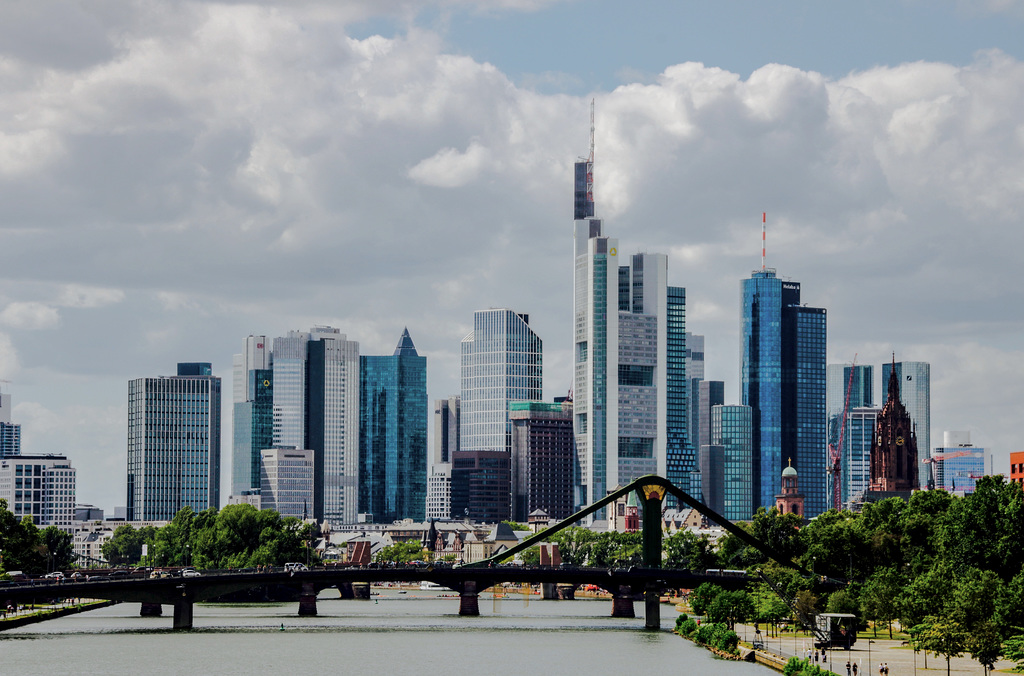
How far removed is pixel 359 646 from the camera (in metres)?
120

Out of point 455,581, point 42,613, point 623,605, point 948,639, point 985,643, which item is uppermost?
point 948,639

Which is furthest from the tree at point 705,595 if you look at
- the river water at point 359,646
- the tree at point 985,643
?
the tree at point 985,643

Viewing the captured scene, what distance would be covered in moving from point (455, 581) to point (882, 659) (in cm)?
5843

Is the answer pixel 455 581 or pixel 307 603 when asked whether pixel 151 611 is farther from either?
pixel 455 581

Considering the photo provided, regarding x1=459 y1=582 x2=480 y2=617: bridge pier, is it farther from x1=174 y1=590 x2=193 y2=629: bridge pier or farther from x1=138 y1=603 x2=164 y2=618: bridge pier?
x1=138 y1=603 x2=164 y2=618: bridge pier

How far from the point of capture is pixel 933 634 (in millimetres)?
90750

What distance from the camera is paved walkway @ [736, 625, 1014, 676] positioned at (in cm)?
9375

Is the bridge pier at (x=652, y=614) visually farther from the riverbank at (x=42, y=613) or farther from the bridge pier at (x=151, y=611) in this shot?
the riverbank at (x=42, y=613)

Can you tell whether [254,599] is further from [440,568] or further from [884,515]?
[884,515]

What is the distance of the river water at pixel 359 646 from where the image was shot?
103938mm

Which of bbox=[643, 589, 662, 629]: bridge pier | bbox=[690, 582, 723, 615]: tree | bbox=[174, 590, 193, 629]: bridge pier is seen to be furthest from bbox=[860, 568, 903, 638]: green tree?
bbox=[174, 590, 193, 629]: bridge pier

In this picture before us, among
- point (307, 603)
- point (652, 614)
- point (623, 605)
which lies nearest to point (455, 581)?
point (307, 603)

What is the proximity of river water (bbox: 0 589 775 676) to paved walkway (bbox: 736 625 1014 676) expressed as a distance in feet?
16.1

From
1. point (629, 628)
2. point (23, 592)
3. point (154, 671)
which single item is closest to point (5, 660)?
point (154, 671)
